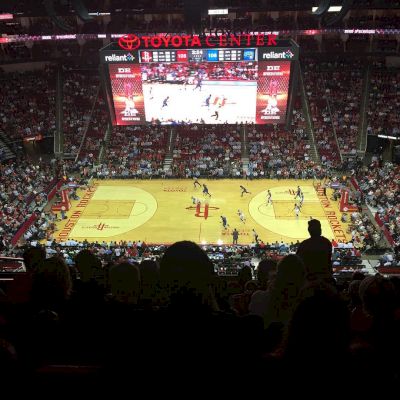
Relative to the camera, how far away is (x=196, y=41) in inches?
1356

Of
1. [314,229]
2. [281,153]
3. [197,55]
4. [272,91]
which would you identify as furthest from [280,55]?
[314,229]

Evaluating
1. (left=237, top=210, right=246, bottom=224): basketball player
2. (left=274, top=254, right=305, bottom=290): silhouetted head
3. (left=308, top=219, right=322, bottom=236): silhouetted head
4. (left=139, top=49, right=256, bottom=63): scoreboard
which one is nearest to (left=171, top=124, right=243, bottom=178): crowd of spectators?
(left=237, top=210, right=246, bottom=224): basketball player

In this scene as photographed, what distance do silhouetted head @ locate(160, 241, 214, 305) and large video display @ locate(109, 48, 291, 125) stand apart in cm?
3314

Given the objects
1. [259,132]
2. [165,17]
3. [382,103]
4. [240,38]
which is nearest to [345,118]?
[382,103]

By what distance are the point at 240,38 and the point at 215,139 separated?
1169 cm

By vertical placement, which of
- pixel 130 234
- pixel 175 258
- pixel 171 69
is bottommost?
pixel 130 234

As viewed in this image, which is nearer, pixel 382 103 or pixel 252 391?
pixel 252 391

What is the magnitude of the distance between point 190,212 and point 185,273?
3104 centimetres

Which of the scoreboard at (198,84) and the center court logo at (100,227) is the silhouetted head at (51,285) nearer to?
the center court logo at (100,227)

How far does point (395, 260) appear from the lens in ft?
79.2

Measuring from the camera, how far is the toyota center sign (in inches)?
A: 1351

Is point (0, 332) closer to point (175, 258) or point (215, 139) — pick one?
Answer: point (175, 258)

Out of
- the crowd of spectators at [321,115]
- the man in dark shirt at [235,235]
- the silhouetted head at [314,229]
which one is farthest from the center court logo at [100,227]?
the silhouetted head at [314,229]

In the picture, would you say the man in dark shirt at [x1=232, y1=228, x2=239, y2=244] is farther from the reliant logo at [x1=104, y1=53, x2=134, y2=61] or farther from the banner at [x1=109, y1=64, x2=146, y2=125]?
the reliant logo at [x1=104, y1=53, x2=134, y2=61]
